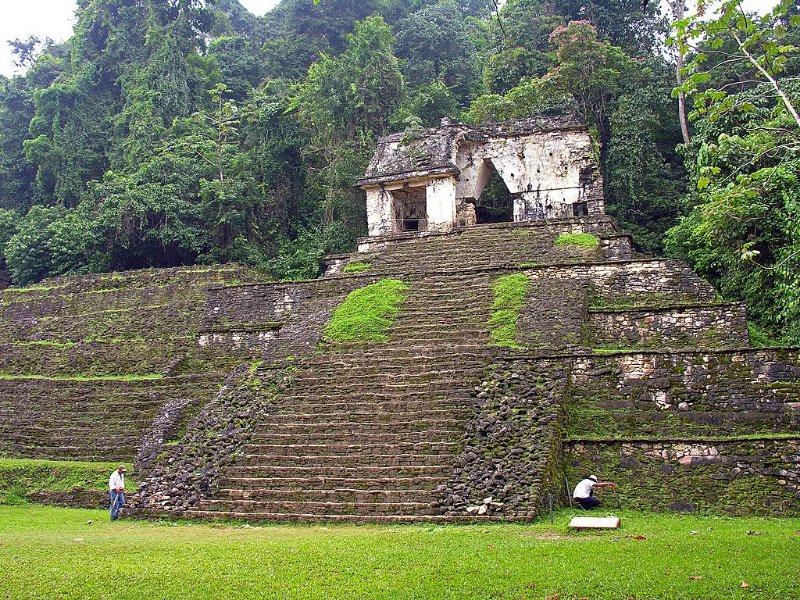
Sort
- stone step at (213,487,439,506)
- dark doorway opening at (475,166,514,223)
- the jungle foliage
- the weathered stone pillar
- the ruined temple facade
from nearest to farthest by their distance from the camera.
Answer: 1. stone step at (213,487,439,506)
2. the ruined temple facade
3. the weathered stone pillar
4. the jungle foliage
5. dark doorway opening at (475,166,514,223)

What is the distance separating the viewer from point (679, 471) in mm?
9391

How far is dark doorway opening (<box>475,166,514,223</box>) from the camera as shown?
23.4 metres

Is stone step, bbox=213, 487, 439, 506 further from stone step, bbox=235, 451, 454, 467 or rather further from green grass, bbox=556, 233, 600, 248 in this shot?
green grass, bbox=556, 233, 600, 248

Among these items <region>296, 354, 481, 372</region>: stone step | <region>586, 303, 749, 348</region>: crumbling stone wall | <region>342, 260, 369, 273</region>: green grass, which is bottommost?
<region>296, 354, 481, 372</region>: stone step

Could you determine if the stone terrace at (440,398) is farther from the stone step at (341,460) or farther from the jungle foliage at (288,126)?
Result: the jungle foliage at (288,126)

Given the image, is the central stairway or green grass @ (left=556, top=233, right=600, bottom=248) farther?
green grass @ (left=556, top=233, right=600, bottom=248)

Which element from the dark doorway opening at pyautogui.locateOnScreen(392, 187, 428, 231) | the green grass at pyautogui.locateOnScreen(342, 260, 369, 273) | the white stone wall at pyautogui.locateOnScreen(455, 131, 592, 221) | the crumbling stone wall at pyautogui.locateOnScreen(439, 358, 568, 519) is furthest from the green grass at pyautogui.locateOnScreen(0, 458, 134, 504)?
the white stone wall at pyautogui.locateOnScreen(455, 131, 592, 221)

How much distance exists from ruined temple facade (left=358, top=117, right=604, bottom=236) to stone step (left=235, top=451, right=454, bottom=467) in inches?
397

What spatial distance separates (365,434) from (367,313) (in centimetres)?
408

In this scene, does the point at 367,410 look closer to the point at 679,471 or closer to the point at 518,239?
the point at 679,471

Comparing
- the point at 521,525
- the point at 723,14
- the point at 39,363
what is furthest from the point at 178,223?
the point at 723,14

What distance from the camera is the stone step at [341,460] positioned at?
32.3ft

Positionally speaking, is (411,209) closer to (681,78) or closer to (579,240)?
(579,240)

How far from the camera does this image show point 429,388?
11352 millimetres
